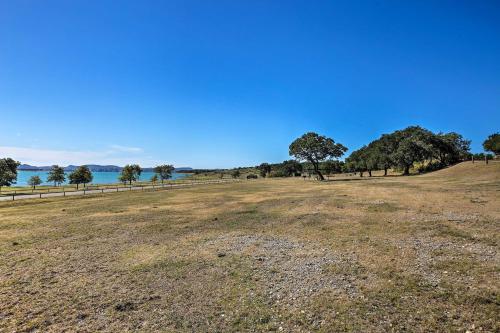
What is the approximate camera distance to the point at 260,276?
1031 cm

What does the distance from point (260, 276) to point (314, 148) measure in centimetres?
7067

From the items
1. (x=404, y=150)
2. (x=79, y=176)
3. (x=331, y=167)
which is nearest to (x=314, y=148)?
(x=404, y=150)

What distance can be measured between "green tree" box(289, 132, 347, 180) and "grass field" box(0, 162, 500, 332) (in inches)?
2328

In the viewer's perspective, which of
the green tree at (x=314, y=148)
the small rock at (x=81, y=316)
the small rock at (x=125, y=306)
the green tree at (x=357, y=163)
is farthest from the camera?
the green tree at (x=357, y=163)

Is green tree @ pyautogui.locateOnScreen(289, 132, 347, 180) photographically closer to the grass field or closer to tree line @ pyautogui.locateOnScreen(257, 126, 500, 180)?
tree line @ pyautogui.locateOnScreen(257, 126, 500, 180)

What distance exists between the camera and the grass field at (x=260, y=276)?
7.33m

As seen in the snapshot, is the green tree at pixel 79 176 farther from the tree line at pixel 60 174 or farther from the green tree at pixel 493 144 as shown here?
the green tree at pixel 493 144

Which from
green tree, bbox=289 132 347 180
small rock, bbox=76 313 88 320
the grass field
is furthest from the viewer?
green tree, bbox=289 132 347 180

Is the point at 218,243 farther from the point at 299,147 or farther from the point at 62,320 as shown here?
the point at 299,147

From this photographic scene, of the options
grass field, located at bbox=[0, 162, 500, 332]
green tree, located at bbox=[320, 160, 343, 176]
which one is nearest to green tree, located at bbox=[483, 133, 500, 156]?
green tree, located at bbox=[320, 160, 343, 176]

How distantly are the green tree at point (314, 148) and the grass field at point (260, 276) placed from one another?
194ft

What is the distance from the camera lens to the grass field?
24.1 feet

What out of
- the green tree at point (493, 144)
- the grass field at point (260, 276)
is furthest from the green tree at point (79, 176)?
the green tree at point (493, 144)

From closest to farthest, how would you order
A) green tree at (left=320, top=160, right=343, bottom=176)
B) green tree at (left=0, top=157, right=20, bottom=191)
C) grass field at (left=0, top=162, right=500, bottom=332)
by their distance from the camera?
grass field at (left=0, top=162, right=500, bottom=332) → green tree at (left=0, top=157, right=20, bottom=191) → green tree at (left=320, top=160, right=343, bottom=176)
